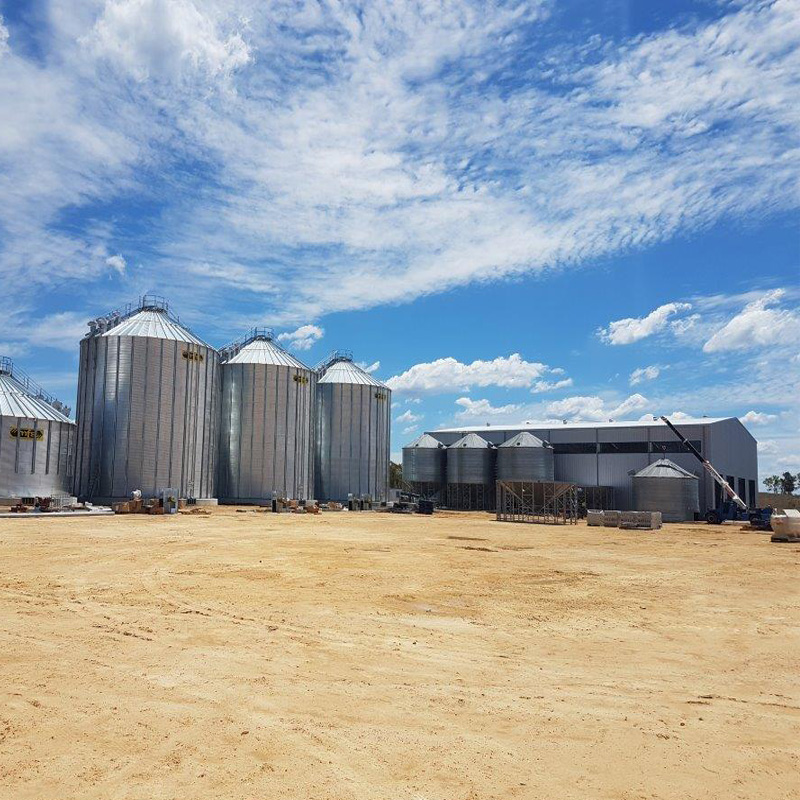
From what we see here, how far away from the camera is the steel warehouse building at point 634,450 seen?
2606 inches

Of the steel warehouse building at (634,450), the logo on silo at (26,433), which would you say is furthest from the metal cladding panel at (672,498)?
the logo on silo at (26,433)

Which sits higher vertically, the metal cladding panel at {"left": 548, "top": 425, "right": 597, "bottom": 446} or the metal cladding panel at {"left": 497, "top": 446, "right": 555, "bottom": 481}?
the metal cladding panel at {"left": 548, "top": 425, "right": 597, "bottom": 446}

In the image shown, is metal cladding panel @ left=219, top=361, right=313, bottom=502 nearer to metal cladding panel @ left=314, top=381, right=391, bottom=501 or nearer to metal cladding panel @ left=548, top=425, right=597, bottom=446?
metal cladding panel @ left=314, top=381, right=391, bottom=501

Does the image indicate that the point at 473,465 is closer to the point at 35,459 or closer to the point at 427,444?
the point at 427,444

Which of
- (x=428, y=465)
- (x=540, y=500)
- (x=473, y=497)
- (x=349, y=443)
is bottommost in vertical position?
(x=473, y=497)

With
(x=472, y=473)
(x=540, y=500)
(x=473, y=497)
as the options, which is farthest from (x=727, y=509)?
(x=473, y=497)

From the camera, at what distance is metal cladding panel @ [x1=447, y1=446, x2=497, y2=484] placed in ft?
242

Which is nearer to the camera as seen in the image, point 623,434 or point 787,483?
point 623,434

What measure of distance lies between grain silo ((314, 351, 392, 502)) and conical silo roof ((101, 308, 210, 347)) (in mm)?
15433

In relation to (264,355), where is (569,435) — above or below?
below

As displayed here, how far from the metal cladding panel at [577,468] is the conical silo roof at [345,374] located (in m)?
21.7

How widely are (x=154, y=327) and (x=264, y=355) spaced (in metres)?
10.9

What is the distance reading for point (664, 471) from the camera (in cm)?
6044

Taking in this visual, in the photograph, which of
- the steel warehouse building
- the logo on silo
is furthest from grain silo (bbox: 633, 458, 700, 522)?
the logo on silo
